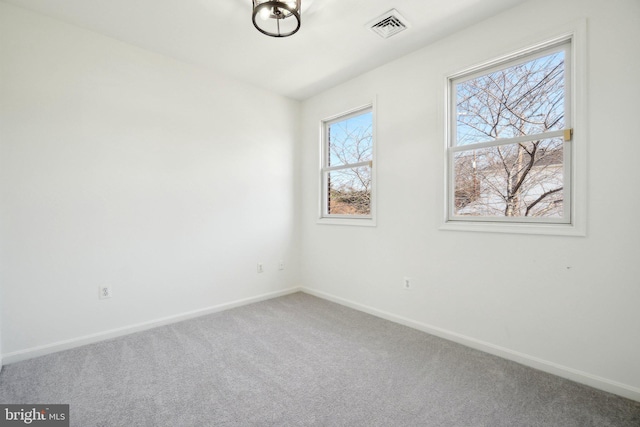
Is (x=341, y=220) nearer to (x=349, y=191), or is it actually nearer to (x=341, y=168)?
(x=349, y=191)

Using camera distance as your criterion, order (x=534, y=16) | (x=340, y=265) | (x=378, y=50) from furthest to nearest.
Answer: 1. (x=340, y=265)
2. (x=378, y=50)
3. (x=534, y=16)

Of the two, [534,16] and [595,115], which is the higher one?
[534,16]

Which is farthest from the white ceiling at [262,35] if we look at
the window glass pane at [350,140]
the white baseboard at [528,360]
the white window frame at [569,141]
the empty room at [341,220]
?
the white baseboard at [528,360]

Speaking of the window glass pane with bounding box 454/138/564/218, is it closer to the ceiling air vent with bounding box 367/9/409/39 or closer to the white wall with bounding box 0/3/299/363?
the ceiling air vent with bounding box 367/9/409/39

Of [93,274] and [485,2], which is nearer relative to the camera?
[485,2]

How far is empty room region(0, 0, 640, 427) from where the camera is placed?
1.79 meters

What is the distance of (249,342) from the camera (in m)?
2.54

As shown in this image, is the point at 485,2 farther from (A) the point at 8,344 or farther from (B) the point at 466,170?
(A) the point at 8,344

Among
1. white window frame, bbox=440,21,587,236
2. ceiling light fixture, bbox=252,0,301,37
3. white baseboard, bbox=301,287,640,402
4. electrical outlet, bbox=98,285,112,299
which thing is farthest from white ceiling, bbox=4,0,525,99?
white baseboard, bbox=301,287,640,402

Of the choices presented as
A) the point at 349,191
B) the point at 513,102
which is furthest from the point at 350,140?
the point at 513,102

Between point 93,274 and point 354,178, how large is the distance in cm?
282

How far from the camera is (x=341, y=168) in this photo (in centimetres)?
372

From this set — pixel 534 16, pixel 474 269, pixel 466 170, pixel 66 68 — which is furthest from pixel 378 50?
pixel 66 68

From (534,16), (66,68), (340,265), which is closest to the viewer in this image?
(534,16)
